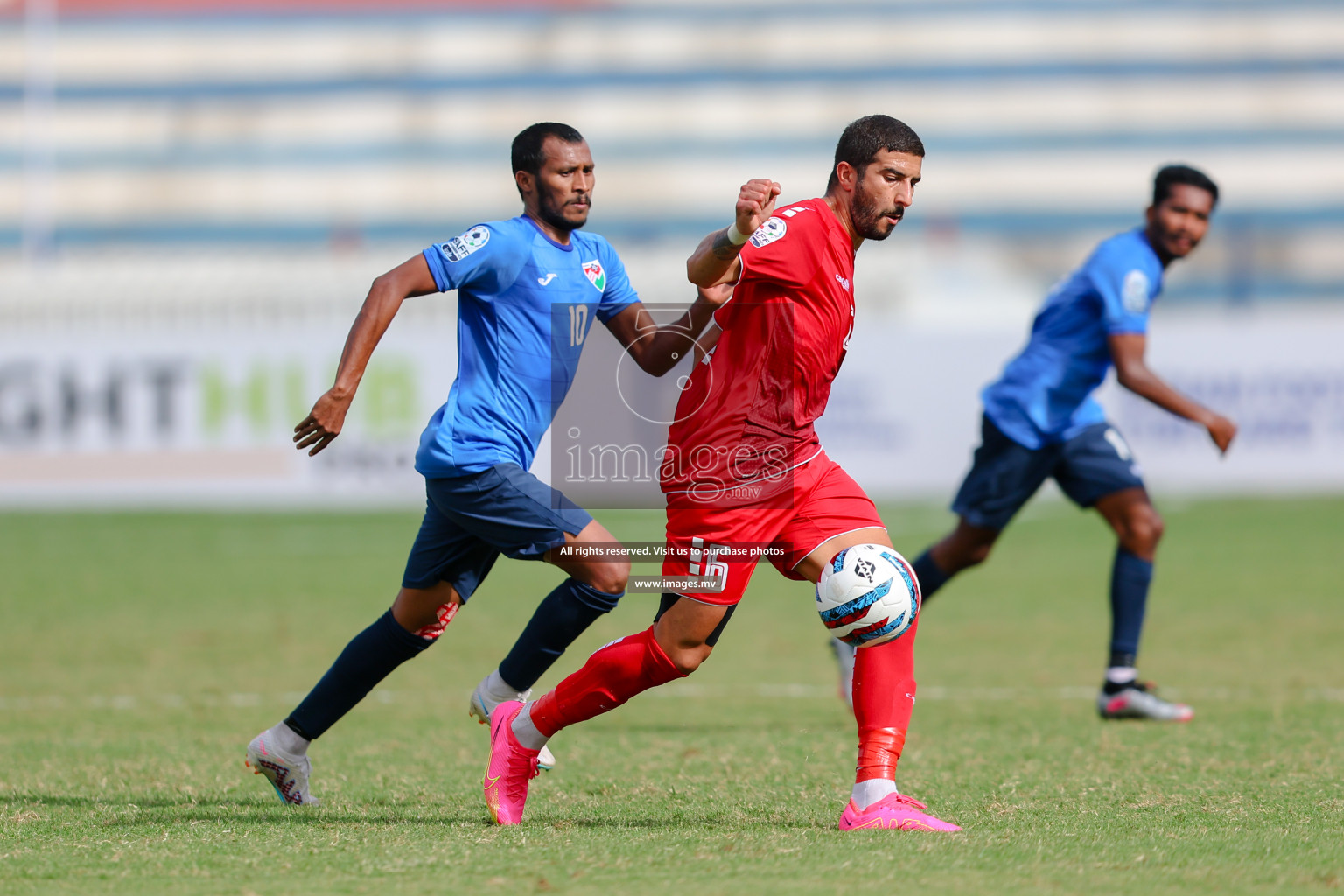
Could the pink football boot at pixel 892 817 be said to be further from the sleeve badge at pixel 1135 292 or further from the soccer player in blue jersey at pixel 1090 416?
the sleeve badge at pixel 1135 292

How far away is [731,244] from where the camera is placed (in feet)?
14.3

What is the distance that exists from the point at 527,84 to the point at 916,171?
195ft

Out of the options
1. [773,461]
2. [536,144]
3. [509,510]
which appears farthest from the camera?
[536,144]

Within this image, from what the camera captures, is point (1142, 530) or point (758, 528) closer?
point (758, 528)

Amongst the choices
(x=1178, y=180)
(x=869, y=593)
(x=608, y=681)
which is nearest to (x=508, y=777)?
(x=608, y=681)

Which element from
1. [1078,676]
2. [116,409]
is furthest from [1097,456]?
[116,409]

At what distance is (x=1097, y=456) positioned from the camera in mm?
7277

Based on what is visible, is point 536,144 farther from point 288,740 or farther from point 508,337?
point 288,740

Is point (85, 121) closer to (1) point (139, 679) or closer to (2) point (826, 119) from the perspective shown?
(2) point (826, 119)

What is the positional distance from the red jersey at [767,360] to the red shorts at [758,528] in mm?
56

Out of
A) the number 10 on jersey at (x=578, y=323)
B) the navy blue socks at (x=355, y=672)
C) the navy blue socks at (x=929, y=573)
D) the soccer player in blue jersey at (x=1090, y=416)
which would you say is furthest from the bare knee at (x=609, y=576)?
the navy blue socks at (x=929, y=573)

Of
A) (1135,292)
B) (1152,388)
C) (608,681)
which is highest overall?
(1135,292)

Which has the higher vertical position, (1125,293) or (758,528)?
(1125,293)

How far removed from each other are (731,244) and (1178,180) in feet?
11.9
